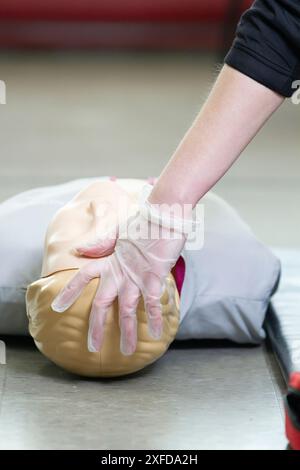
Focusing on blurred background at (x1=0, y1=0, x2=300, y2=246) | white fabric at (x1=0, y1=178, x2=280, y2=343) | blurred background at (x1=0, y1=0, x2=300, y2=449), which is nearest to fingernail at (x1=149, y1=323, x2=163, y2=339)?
blurred background at (x1=0, y1=0, x2=300, y2=449)

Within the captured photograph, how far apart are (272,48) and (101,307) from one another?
0.42m

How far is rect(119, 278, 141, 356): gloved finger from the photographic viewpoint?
1.29m

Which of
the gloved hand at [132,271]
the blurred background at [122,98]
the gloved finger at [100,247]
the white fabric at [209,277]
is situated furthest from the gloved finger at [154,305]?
the blurred background at [122,98]

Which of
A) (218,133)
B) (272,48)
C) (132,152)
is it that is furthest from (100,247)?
(132,152)

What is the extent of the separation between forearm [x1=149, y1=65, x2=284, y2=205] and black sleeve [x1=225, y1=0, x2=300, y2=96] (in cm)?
1

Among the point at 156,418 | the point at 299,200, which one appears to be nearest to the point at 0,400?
the point at 156,418

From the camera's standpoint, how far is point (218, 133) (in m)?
1.19

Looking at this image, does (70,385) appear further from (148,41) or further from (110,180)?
(148,41)

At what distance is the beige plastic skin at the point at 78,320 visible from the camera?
4.38 ft

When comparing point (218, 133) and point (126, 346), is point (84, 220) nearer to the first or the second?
point (126, 346)

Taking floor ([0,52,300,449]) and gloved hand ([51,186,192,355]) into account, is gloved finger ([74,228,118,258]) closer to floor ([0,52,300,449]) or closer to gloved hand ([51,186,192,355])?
gloved hand ([51,186,192,355])

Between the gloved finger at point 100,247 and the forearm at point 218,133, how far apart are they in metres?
0.16

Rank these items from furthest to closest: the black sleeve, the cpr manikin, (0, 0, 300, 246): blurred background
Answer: (0, 0, 300, 246): blurred background → the cpr manikin → the black sleeve

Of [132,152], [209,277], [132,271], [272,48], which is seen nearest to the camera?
[272,48]
